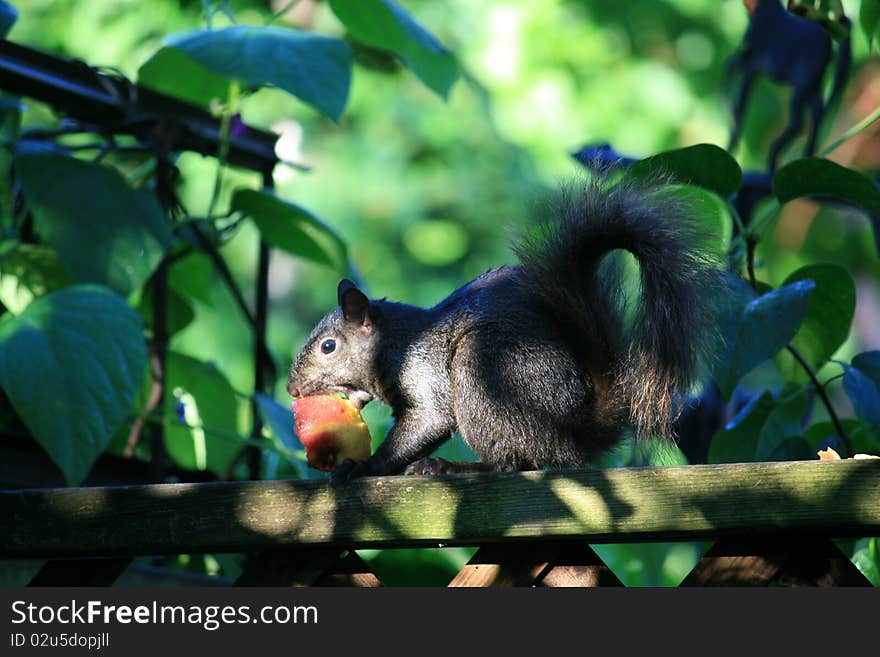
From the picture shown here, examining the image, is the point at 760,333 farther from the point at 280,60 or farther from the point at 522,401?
the point at 280,60

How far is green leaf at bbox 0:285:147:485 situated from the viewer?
1.22 m

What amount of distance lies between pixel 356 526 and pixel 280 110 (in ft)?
15.0

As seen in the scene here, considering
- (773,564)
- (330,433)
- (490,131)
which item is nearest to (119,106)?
(330,433)

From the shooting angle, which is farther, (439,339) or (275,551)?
(439,339)

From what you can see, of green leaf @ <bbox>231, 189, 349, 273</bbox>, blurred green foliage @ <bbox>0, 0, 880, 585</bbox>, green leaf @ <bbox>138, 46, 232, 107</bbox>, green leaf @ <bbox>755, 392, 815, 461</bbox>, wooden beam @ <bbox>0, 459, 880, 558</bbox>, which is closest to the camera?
wooden beam @ <bbox>0, 459, 880, 558</bbox>

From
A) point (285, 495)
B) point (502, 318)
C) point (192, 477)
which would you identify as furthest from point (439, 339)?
point (192, 477)

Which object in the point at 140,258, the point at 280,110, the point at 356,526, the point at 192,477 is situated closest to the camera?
the point at 356,526

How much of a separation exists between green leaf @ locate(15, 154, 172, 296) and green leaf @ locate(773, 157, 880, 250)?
839 millimetres

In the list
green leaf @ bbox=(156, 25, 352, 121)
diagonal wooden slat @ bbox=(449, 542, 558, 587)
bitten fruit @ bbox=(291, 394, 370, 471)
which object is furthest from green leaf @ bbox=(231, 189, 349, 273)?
diagonal wooden slat @ bbox=(449, 542, 558, 587)

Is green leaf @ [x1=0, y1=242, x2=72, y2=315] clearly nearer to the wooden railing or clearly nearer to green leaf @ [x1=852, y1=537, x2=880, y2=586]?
the wooden railing

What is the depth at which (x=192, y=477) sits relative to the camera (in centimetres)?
184

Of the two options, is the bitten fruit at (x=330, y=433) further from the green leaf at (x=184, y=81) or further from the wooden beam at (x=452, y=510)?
the green leaf at (x=184, y=81)

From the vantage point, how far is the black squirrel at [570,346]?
1085 millimetres

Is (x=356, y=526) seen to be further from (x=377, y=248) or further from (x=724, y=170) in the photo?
(x=377, y=248)
